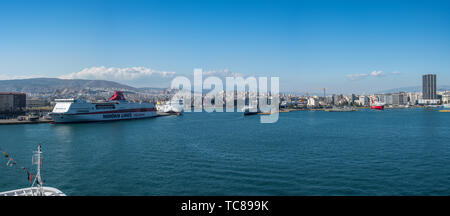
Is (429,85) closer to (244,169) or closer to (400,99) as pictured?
(400,99)

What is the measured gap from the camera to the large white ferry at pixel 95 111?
19969mm

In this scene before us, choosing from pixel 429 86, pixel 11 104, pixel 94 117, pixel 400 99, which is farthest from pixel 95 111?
pixel 429 86

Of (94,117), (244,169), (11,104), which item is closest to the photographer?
(244,169)

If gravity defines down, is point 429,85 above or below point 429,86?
above

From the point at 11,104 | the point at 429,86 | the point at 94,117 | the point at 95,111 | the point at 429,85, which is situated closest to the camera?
the point at 94,117

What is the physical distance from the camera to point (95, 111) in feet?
71.2

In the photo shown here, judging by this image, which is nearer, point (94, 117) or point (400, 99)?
point (94, 117)

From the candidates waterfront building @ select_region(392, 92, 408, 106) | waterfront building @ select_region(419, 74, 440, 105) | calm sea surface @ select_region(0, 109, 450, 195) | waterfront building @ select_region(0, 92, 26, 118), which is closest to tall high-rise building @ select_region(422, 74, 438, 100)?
waterfront building @ select_region(419, 74, 440, 105)

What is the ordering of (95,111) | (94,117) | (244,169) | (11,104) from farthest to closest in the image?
(11,104)
(95,111)
(94,117)
(244,169)

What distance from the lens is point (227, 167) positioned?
6.89m

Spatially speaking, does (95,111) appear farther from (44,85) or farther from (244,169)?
(44,85)

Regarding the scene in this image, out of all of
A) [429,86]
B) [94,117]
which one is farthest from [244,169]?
[429,86]

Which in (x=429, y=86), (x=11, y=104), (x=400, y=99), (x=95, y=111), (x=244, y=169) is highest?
(x=429, y=86)
